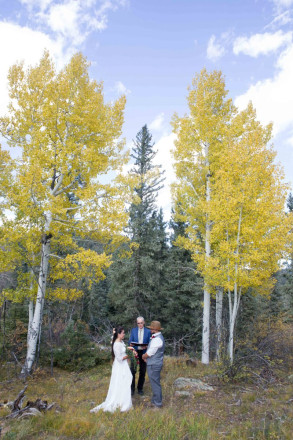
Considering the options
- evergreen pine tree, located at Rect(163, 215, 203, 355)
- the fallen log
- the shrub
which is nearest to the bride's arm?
the fallen log

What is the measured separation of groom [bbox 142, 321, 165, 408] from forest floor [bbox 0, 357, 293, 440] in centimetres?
27

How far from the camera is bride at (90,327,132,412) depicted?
5555mm

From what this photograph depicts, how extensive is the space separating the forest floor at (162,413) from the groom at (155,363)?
0.27m

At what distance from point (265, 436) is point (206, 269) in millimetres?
5609

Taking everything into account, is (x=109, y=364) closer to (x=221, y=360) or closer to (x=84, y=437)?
(x=221, y=360)

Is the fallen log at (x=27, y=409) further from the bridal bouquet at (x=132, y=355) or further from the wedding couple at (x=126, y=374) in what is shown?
the bridal bouquet at (x=132, y=355)

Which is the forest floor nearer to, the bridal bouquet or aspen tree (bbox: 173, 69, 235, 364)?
the bridal bouquet

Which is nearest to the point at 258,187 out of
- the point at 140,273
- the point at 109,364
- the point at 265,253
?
the point at 265,253

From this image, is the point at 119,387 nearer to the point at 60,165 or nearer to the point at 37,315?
the point at 37,315

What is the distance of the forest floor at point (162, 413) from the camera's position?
13.9 ft

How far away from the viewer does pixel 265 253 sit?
8.48 metres

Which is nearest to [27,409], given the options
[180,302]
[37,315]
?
[37,315]

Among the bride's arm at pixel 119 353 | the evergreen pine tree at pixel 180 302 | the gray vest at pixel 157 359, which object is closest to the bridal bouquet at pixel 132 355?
the bride's arm at pixel 119 353

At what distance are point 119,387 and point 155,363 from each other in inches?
33.0
